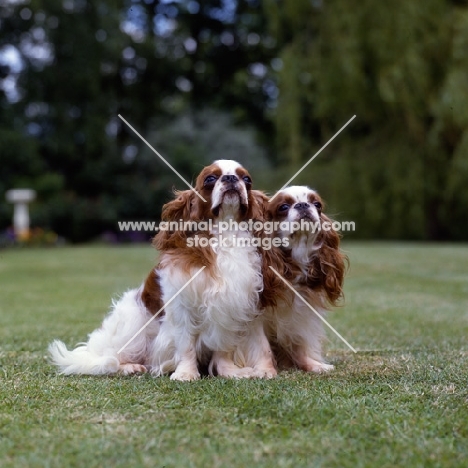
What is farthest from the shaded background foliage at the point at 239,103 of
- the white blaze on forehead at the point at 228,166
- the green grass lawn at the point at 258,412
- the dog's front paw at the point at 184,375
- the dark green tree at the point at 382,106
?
the dog's front paw at the point at 184,375

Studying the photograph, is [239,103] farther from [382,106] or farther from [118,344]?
[118,344]

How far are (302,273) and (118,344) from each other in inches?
48.6

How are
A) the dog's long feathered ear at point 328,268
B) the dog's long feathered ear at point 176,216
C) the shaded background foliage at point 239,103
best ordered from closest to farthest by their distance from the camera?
the dog's long feathered ear at point 176,216, the dog's long feathered ear at point 328,268, the shaded background foliage at point 239,103

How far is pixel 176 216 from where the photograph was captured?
424cm

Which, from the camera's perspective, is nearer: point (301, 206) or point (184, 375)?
point (184, 375)

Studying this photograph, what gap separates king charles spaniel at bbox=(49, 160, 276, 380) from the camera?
404 centimetres

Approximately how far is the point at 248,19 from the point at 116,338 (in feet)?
91.7

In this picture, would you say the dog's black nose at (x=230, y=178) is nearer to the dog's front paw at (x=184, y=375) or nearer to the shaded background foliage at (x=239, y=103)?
the dog's front paw at (x=184, y=375)

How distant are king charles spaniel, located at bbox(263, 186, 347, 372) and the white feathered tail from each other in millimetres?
790

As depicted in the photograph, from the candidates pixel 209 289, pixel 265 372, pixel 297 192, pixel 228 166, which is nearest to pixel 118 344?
pixel 209 289

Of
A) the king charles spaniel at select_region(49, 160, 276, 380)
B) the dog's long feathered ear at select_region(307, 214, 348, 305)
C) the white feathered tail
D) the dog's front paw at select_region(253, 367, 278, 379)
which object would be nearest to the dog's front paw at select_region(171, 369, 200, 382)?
the king charles spaniel at select_region(49, 160, 276, 380)

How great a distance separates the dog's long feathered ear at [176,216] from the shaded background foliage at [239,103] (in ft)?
41.4

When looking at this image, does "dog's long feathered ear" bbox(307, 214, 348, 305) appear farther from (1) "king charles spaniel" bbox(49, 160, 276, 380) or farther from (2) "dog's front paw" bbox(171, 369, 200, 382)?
(2) "dog's front paw" bbox(171, 369, 200, 382)

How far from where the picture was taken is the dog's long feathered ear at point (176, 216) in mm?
4164
